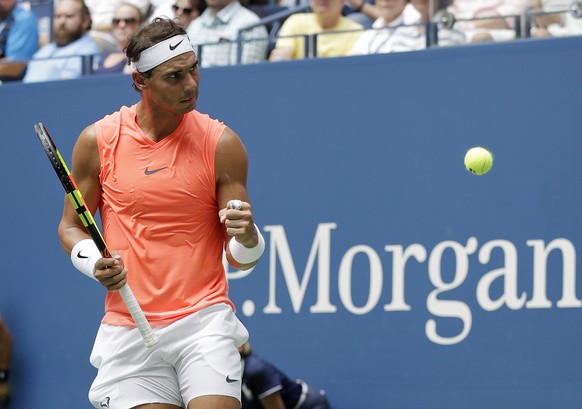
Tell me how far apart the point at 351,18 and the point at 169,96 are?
155 inches

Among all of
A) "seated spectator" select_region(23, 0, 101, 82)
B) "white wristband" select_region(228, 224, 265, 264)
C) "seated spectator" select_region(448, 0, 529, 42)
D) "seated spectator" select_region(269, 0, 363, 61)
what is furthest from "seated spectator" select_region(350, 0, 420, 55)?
"white wristband" select_region(228, 224, 265, 264)

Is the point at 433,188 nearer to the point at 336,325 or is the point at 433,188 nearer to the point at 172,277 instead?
the point at 336,325

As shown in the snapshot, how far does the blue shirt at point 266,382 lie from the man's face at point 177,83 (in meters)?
3.00

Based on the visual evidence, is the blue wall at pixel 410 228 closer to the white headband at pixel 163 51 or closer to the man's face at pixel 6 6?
the man's face at pixel 6 6

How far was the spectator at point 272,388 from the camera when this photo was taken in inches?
281

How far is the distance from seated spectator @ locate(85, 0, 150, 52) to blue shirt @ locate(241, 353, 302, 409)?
306 cm

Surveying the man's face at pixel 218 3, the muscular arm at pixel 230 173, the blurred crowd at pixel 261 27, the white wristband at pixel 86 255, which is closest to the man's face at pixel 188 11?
the blurred crowd at pixel 261 27

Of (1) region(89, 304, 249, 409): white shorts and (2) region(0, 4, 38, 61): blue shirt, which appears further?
(2) region(0, 4, 38, 61): blue shirt

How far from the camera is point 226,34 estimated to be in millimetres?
8320

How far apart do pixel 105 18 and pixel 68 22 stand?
2.93 ft

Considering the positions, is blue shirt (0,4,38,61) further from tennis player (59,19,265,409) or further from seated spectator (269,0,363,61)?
tennis player (59,19,265,409)

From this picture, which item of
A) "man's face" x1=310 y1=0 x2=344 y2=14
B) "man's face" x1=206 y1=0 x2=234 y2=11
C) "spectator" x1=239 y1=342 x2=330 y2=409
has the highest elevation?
"man's face" x1=206 y1=0 x2=234 y2=11

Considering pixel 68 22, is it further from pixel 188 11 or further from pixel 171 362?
pixel 171 362

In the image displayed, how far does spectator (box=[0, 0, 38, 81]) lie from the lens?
9469 millimetres
